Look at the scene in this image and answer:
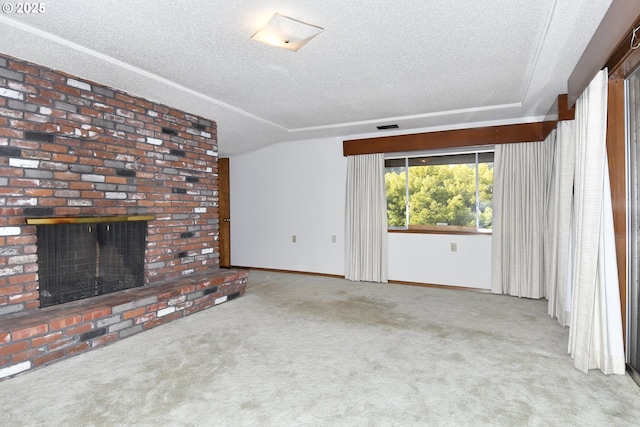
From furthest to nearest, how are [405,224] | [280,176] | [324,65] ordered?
[280,176]
[405,224]
[324,65]

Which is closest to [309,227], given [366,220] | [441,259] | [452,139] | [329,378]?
[366,220]

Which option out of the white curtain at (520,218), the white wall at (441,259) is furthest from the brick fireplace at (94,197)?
the white curtain at (520,218)

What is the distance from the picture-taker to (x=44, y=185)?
9.42 feet

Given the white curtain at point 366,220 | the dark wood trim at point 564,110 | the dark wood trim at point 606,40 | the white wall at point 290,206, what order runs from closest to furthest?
the dark wood trim at point 606,40
the dark wood trim at point 564,110
the white curtain at point 366,220
the white wall at point 290,206

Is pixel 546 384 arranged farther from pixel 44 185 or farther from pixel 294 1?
pixel 44 185

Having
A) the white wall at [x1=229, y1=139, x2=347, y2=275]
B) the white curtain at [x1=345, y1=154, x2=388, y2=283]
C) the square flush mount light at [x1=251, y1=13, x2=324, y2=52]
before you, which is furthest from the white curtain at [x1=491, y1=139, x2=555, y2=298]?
the square flush mount light at [x1=251, y1=13, x2=324, y2=52]

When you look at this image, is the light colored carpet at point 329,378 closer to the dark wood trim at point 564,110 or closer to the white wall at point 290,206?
the dark wood trim at point 564,110

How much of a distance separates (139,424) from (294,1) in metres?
2.47

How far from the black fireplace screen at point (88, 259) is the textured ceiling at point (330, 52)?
1339 millimetres

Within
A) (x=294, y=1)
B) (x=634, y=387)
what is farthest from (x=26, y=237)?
(x=634, y=387)

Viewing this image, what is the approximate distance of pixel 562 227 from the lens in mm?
3359

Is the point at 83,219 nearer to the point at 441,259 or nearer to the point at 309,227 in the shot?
the point at 309,227

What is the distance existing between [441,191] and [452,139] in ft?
2.49

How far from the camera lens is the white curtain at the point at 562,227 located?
10.7ft
